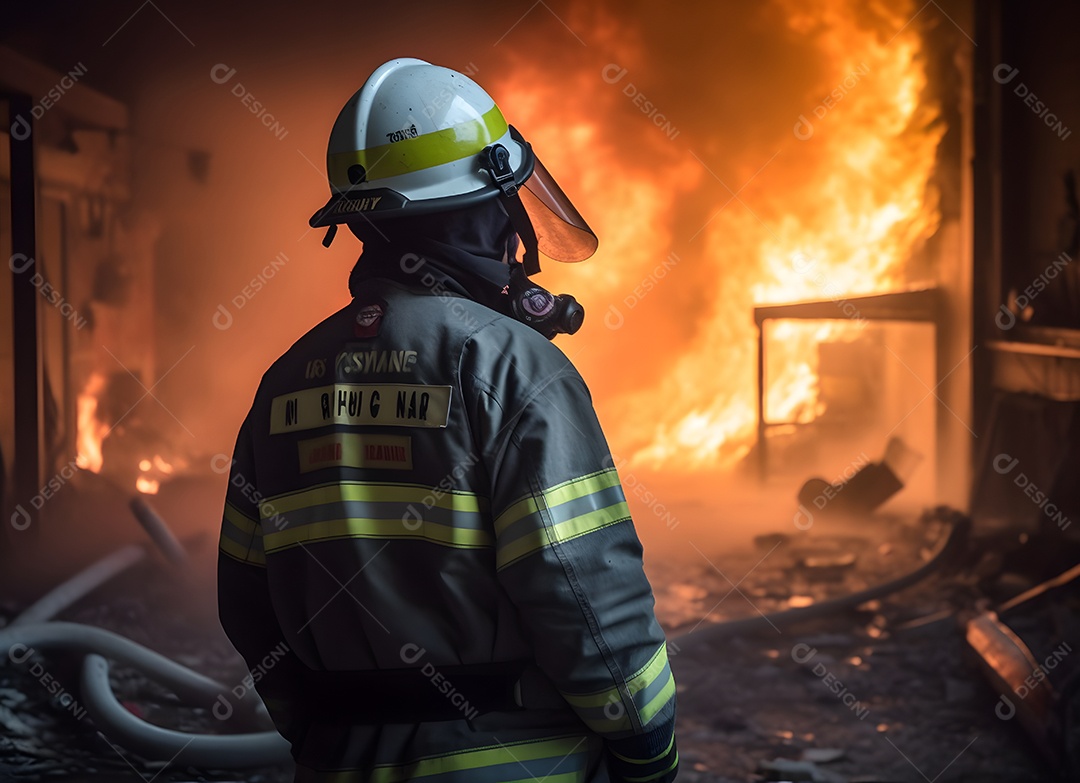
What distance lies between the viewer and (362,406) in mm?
1601

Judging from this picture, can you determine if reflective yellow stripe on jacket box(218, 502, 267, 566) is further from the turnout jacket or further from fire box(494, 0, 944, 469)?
fire box(494, 0, 944, 469)

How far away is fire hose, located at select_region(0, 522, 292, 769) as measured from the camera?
147 inches

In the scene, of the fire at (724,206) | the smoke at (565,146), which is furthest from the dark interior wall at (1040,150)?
the smoke at (565,146)

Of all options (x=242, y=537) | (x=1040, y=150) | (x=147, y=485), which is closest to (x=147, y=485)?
(x=147, y=485)

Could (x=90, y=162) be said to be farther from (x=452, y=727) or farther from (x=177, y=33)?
(x=452, y=727)

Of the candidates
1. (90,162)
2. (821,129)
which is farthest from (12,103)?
(821,129)

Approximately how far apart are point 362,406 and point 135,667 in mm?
3108

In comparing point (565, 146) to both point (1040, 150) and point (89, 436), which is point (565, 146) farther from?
point (89, 436)

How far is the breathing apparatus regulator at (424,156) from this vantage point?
181 centimetres

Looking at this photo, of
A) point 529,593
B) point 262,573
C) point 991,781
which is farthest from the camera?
point 991,781

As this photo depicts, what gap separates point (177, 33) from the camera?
4.79 m

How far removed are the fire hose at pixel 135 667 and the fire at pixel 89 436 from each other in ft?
1.65

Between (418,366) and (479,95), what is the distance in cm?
70

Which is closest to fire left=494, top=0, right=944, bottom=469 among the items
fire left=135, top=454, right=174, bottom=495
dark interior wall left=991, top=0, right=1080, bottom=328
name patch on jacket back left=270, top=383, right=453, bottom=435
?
dark interior wall left=991, top=0, right=1080, bottom=328
